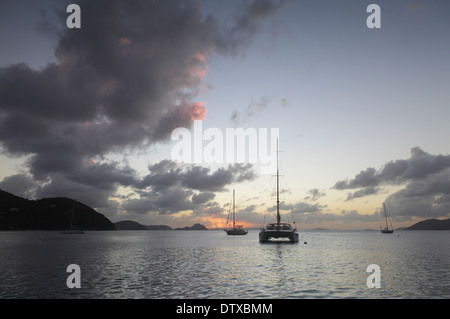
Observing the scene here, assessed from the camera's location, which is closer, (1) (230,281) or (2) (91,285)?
(2) (91,285)

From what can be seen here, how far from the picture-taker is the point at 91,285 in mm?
28594

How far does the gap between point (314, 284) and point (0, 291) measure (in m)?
27.2

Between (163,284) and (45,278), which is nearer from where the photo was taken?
(163,284)
